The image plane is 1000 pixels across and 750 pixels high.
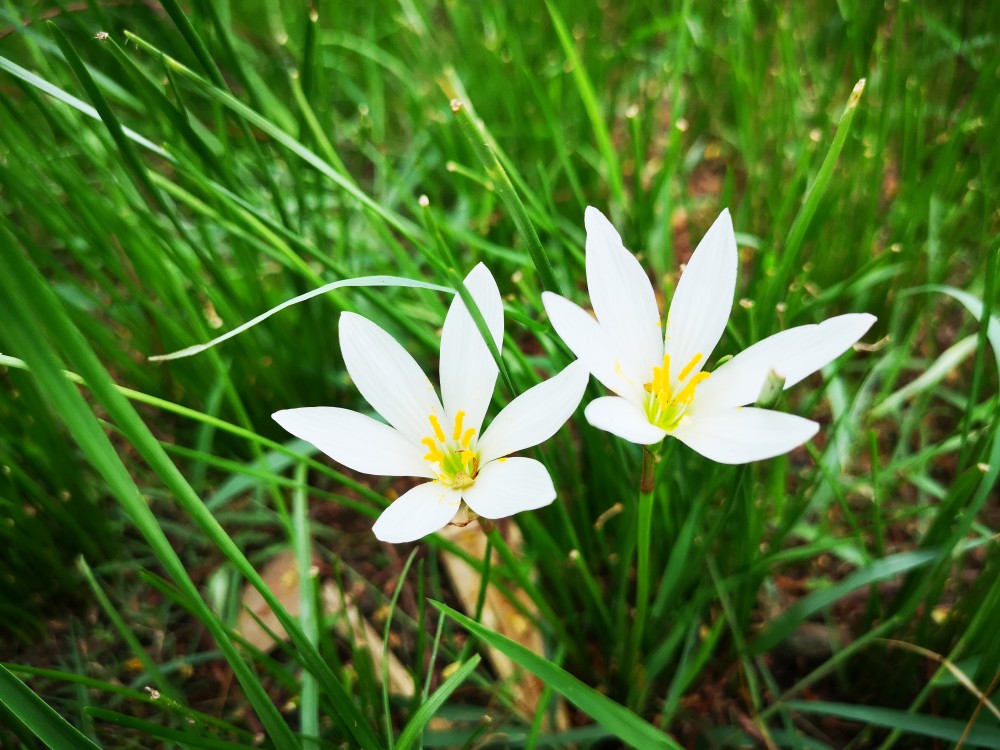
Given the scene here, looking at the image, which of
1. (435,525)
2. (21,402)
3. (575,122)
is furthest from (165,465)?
(575,122)

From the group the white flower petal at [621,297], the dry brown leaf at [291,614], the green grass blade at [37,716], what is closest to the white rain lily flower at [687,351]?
the white flower petal at [621,297]

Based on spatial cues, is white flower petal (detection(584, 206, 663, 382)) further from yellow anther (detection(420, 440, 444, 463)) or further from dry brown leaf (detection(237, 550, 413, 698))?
dry brown leaf (detection(237, 550, 413, 698))

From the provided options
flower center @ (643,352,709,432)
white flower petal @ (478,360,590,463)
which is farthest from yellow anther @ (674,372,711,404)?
white flower petal @ (478,360,590,463)

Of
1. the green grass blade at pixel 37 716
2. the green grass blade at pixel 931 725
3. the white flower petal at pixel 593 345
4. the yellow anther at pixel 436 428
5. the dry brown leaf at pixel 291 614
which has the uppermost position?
the white flower petal at pixel 593 345

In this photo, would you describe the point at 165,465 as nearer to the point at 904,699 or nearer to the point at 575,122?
the point at 904,699

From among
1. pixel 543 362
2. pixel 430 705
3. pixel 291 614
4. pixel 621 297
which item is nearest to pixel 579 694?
pixel 430 705

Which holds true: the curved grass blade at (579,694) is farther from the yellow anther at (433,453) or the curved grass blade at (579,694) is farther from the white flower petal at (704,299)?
the white flower petal at (704,299)

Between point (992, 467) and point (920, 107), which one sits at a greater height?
point (920, 107)

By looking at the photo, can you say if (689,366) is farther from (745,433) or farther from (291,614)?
(291,614)
